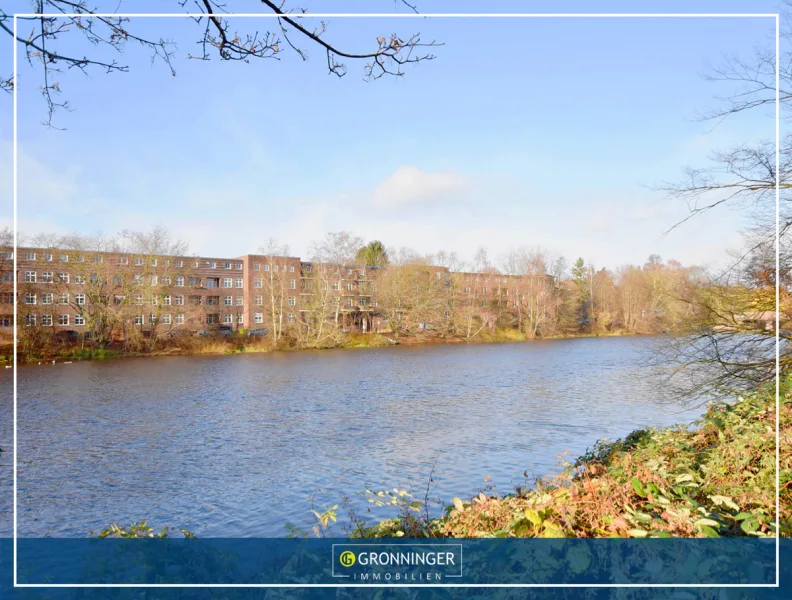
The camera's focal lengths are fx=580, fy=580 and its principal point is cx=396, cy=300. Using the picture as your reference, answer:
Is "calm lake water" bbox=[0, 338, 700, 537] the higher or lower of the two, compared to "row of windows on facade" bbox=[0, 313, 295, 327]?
lower

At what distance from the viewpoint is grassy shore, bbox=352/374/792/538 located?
3.63 meters

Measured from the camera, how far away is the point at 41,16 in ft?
12.6

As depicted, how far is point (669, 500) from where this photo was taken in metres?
4.11

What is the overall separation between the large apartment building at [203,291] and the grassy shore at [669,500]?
31855 mm

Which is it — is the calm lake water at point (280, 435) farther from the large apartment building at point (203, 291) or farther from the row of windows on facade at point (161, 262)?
the large apartment building at point (203, 291)

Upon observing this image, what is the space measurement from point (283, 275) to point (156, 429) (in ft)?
105

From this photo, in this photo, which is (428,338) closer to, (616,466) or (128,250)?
(128,250)

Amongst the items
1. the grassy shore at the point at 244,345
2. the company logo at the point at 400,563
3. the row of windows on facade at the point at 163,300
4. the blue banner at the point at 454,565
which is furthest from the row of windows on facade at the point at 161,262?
the company logo at the point at 400,563

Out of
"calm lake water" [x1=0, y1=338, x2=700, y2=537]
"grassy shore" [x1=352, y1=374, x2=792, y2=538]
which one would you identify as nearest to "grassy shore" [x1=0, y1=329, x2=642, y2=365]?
"calm lake water" [x1=0, y1=338, x2=700, y2=537]

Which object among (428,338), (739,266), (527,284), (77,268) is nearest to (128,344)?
(77,268)

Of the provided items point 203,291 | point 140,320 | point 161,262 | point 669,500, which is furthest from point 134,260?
point 669,500

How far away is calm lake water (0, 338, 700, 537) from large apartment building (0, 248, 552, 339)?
11144 millimetres

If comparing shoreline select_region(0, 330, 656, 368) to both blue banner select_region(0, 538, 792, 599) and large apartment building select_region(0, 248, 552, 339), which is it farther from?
blue banner select_region(0, 538, 792, 599)

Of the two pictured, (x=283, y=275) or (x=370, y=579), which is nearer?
(x=370, y=579)
